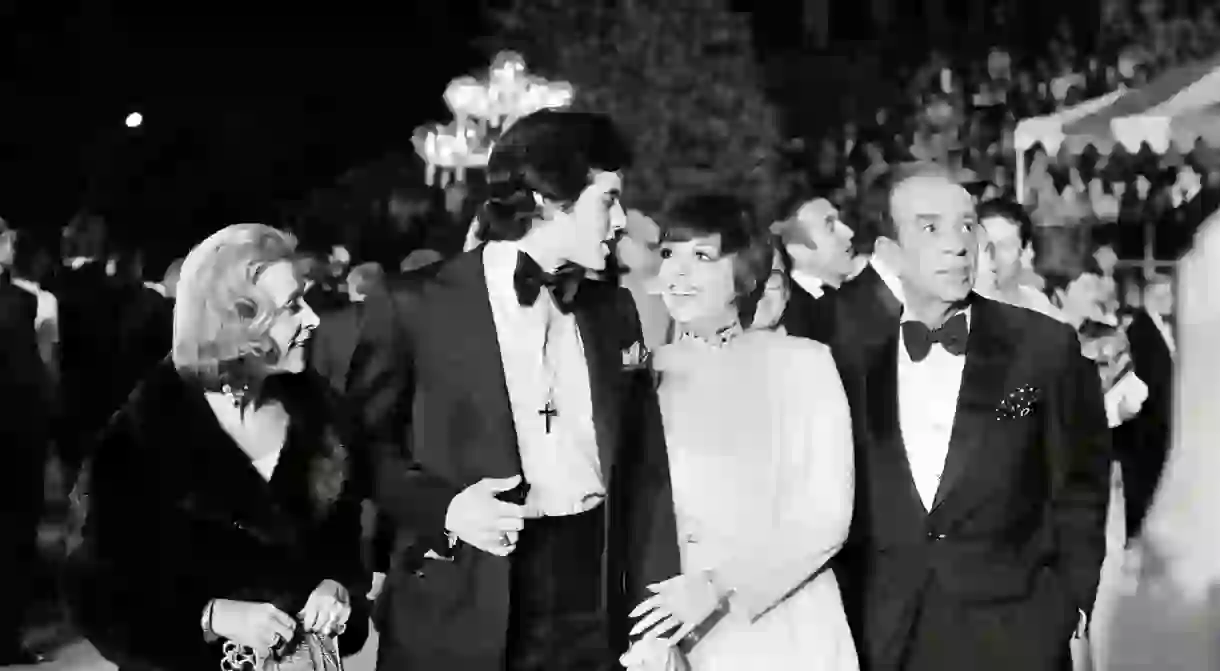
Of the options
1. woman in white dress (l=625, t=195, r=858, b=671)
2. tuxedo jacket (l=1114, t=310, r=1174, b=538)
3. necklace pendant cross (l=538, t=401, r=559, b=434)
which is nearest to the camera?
woman in white dress (l=625, t=195, r=858, b=671)

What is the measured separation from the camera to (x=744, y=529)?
3.61m

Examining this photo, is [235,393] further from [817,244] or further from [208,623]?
[817,244]

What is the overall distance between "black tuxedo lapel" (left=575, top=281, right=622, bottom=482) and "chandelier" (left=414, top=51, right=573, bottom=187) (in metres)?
17.7

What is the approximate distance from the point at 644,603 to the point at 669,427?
0.37 meters

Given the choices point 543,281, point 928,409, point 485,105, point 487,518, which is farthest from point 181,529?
point 485,105

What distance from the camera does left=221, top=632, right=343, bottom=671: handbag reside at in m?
3.55

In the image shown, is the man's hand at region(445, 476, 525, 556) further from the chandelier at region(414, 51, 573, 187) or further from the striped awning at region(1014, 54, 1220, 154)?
the chandelier at region(414, 51, 573, 187)

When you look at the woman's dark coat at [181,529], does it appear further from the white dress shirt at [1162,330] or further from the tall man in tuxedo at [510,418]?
the white dress shirt at [1162,330]

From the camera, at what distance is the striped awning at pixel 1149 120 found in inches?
476

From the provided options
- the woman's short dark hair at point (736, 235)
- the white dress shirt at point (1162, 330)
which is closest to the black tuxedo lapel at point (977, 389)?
the woman's short dark hair at point (736, 235)

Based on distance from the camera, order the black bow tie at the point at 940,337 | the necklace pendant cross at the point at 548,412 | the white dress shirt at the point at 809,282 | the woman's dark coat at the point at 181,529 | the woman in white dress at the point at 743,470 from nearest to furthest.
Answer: the woman's dark coat at the point at 181,529
the woman in white dress at the point at 743,470
the black bow tie at the point at 940,337
the necklace pendant cross at the point at 548,412
the white dress shirt at the point at 809,282

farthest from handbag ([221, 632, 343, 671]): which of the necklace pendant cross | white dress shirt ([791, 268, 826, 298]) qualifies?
white dress shirt ([791, 268, 826, 298])

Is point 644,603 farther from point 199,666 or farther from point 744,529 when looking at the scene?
point 199,666

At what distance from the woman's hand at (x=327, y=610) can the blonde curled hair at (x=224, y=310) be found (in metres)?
0.49
